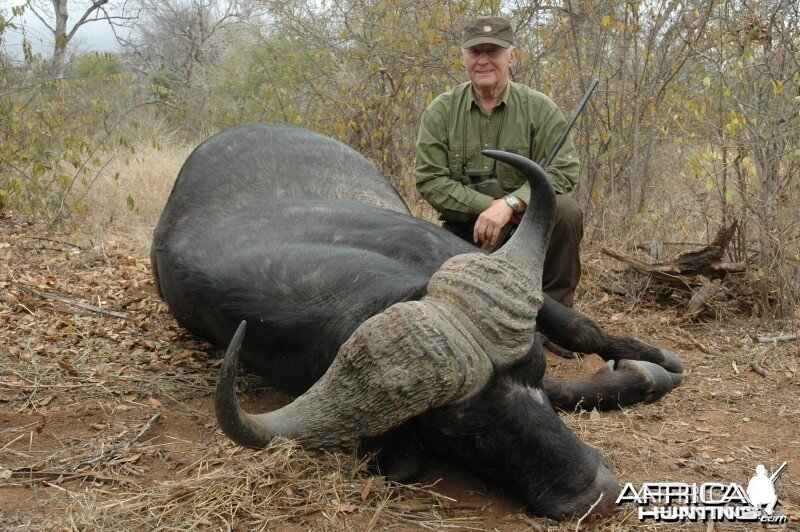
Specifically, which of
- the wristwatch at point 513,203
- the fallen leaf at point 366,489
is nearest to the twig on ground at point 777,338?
the wristwatch at point 513,203

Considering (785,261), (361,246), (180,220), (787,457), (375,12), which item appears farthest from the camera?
(375,12)

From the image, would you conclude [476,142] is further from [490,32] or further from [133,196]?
[133,196]

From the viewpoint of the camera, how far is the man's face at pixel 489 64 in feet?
16.2

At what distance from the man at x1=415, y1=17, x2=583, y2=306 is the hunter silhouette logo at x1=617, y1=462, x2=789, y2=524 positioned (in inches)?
79.0

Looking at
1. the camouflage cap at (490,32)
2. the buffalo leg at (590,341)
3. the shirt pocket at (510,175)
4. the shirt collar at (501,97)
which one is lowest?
the buffalo leg at (590,341)

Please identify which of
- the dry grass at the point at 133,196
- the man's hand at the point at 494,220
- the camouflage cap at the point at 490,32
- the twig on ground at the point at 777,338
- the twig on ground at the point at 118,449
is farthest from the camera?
the dry grass at the point at 133,196

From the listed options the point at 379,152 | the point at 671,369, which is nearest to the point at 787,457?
the point at 671,369

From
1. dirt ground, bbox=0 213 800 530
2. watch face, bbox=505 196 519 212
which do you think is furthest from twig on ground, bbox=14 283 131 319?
watch face, bbox=505 196 519 212

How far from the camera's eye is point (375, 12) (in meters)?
7.50

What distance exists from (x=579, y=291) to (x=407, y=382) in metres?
3.34

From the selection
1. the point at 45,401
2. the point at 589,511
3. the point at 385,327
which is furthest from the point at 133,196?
the point at 589,511

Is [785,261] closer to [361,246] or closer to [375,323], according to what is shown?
[361,246]

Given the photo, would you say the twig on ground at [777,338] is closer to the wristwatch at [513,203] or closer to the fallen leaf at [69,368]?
the wristwatch at [513,203]

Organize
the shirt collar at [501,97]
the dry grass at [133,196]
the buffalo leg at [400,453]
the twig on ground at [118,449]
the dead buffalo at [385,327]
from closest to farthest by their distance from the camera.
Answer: the dead buffalo at [385,327] < the buffalo leg at [400,453] < the twig on ground at [118,449] < the shirt collar at [501,97] < the dry grass at [133,196]
